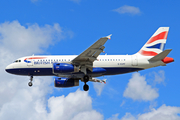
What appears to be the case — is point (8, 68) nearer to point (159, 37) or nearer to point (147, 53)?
point (147, 53)

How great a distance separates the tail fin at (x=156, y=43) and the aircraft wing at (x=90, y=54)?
8.18m

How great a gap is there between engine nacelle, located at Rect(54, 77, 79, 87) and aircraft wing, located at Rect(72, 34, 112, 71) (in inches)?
220

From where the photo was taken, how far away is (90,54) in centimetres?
4028

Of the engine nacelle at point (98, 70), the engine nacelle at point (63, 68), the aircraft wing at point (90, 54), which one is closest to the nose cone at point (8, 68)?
the engine nacelle at point (63, 68)

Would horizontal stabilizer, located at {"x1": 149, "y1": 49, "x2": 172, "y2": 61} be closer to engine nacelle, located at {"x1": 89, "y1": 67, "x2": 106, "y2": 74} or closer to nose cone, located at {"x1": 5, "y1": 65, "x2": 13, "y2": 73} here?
engine nacelle, located at {"x1": 89, "y1": 67, "x2": 106, "y2": 74}

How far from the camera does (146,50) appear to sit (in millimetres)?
45844

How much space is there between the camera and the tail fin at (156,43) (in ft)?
150

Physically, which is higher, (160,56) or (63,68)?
(160,56)

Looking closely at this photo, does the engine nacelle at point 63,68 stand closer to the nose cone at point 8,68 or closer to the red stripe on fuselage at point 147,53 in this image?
the nose cone at point 8,68

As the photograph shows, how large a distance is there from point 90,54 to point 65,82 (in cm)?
920

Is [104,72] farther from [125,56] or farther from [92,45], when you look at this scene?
[92,45]

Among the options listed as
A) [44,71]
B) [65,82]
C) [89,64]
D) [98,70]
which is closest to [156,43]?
[98,70]

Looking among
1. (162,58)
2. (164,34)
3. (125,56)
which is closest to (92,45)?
(125,56)

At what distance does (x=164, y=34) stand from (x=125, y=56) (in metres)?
7.41
